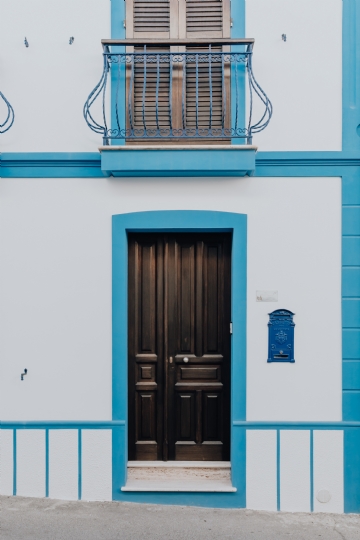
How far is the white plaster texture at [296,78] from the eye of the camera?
4.55 meters

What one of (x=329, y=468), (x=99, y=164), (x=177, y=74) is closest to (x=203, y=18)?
(x=177, y=74)

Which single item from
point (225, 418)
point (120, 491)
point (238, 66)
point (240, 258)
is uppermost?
point (238, 66)

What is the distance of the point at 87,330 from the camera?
4547 mm

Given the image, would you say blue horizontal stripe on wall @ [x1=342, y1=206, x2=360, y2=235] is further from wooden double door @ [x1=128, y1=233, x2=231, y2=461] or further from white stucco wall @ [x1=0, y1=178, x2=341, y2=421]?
wooden double door @ [x1=128, y1=233, x2=231, y2=461]

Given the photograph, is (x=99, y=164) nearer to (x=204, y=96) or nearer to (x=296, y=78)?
(x=204, y=96)

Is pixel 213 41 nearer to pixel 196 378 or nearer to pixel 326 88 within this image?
pixel 326 88

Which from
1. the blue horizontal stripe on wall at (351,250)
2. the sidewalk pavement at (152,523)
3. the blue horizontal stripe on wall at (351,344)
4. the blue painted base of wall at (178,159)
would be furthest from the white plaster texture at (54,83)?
the sidewalk pavement at (152,523)

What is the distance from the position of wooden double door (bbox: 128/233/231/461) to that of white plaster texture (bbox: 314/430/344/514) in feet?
3.04

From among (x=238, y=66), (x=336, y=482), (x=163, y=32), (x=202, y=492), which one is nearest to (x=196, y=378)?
(x=202, y=492)

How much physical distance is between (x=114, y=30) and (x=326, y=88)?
2.22 meters

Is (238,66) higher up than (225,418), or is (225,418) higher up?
(238,66)

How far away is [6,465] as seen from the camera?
4508mm

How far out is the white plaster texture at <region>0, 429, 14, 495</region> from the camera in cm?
451

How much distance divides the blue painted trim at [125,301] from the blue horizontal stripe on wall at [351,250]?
3.28ft
